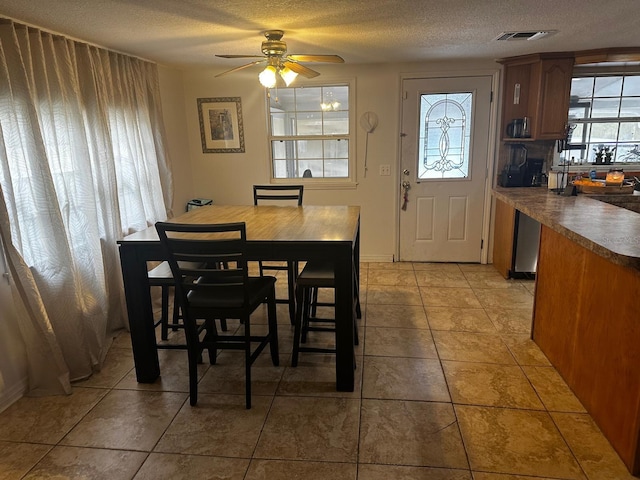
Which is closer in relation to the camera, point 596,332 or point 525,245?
point 596,332

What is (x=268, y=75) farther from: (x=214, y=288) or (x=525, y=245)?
(x=525, y=245)

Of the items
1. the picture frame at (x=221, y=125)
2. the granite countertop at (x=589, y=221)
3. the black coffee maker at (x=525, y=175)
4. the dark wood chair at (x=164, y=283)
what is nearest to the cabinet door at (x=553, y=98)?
the black coffee maker at (x=525, y=175)

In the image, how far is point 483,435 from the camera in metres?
2.04

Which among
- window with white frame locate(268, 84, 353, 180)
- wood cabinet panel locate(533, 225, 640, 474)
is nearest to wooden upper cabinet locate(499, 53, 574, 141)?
window with white frame locate(268, 84, 353, 180)

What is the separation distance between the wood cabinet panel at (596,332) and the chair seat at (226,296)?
70.3 inches

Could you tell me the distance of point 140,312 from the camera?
2.48m

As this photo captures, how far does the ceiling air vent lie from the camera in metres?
3.04

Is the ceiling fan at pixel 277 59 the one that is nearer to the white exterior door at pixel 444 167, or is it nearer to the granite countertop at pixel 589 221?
the granite countertop at pixel 589 221

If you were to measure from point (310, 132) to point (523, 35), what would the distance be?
2261mm

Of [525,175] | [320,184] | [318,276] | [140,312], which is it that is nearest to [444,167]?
[525,175]

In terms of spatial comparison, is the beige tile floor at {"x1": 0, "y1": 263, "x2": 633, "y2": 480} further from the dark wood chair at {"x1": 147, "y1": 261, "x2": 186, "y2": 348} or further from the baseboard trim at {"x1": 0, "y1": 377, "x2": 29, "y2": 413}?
the dark wood chair at {"x1": 147, "y1": 261, "x2": 186, "y2": 348}

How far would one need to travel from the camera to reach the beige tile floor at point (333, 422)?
1.87 m

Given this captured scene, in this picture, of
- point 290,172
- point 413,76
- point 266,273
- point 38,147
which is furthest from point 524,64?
point 38,147

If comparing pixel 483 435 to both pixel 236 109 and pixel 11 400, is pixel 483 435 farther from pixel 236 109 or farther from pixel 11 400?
pixel 236 109
